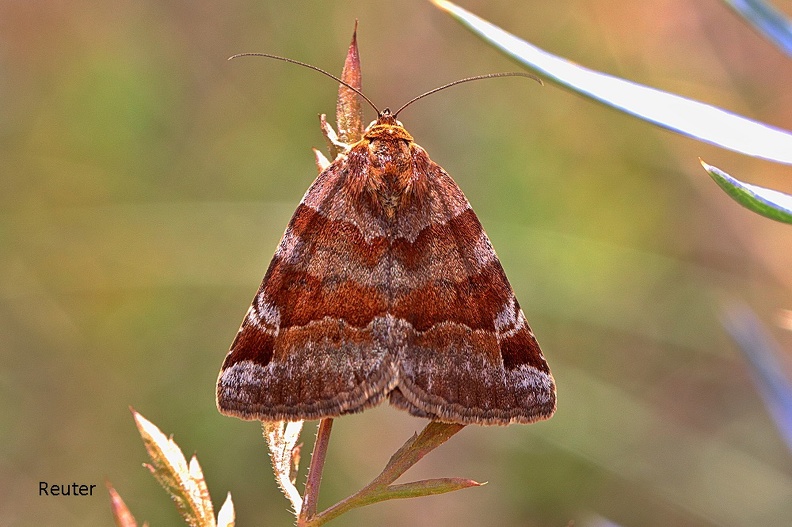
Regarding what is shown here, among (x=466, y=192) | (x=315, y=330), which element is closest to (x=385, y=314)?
(x=315, y=330)

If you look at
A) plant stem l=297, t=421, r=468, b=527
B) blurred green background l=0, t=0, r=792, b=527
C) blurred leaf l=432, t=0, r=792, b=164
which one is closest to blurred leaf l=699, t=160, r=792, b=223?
blurred leaf l=432, t=0, r=792, b=164

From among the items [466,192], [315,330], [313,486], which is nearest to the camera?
[313,486]

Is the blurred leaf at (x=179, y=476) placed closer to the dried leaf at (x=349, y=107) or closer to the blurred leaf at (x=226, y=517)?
the blurred leaf at (x=226, y=517)

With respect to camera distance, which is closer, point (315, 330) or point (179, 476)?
point (179, 476)

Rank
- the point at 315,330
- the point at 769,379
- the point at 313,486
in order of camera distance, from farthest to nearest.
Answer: the point at 769,379
the point at 315,330
the point at 313,486

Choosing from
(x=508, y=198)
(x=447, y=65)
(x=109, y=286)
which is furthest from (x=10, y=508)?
(x=447, y=65)

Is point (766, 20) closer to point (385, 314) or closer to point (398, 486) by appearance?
point (385, 314)
